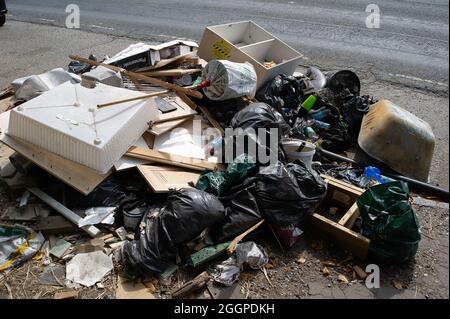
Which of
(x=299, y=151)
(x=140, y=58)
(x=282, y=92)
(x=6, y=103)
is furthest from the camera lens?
(x=140, y=58)

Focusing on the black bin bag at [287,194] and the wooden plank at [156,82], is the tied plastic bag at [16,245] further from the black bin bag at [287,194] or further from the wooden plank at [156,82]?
the wooden plank at [156,82]

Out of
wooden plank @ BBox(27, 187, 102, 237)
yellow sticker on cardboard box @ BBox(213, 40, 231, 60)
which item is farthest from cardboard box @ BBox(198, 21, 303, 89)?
wooden plank @ BBox(27, 187, 102, 237)

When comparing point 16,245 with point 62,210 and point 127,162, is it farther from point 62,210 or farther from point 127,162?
point 127,162

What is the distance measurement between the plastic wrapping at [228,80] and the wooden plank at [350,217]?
1722 mm

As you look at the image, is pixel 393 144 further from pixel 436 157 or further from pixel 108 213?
pixel 108 213

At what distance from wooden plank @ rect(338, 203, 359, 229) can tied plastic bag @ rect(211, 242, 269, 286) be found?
727mm

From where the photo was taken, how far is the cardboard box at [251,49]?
469cm

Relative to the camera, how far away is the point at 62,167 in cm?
335

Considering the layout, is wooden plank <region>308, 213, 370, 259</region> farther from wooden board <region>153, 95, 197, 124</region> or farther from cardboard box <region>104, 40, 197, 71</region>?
cardboard box <region>104, 40, 197, 71</region>

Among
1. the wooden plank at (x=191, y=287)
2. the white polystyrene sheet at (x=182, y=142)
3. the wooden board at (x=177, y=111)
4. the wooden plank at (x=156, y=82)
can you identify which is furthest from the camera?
the wooden plank at (x=156, y=82)

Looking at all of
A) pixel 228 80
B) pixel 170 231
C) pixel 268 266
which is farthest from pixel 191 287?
pixel 228 80

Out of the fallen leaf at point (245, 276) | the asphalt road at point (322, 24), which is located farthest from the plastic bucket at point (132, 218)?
the asphalt road at point (322, 24)

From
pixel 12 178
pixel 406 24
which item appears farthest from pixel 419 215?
pixel 406 24

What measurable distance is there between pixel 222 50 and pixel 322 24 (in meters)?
3.96
